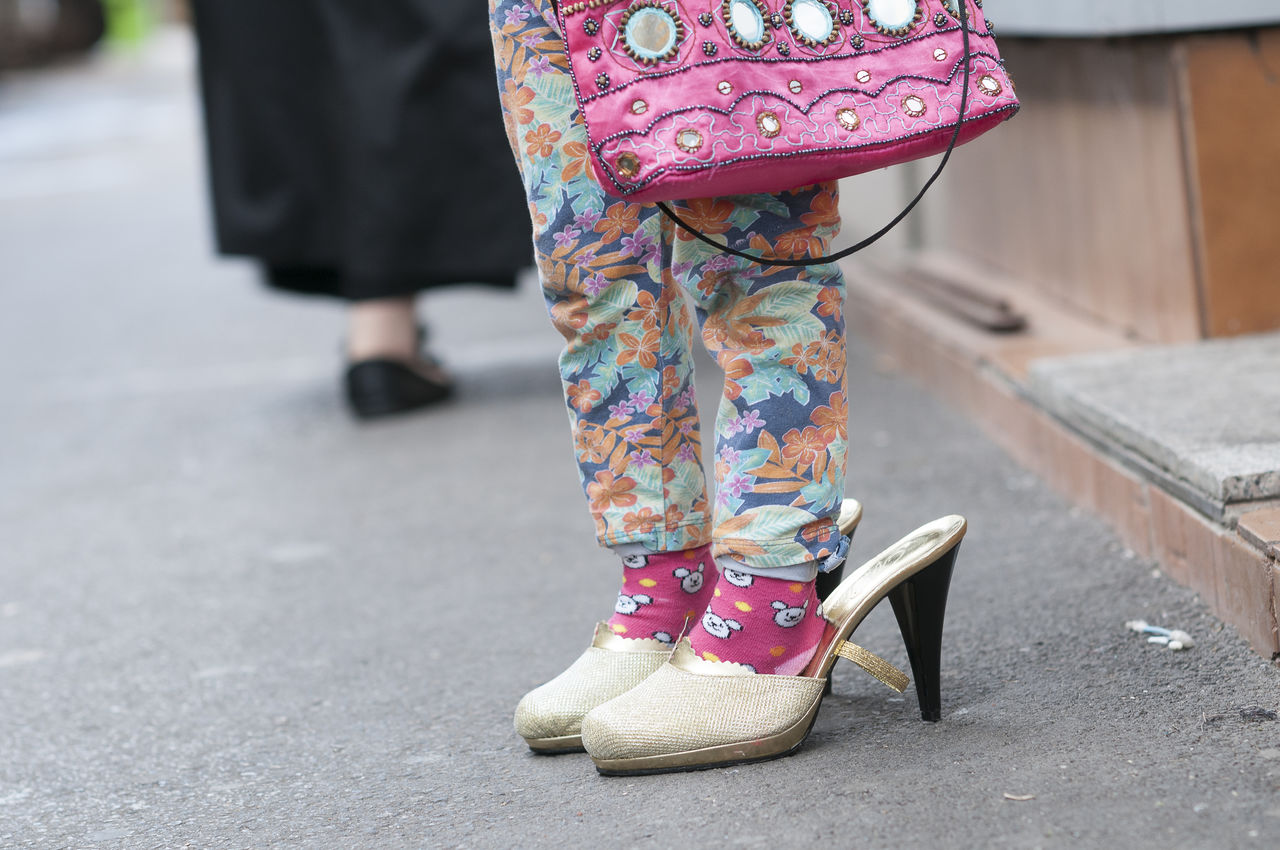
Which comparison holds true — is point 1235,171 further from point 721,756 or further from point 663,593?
point 721,756

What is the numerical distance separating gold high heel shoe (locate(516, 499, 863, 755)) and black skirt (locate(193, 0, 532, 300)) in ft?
6.94

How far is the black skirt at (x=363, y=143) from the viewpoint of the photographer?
11.9 ft

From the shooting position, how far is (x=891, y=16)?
1463 millimetres

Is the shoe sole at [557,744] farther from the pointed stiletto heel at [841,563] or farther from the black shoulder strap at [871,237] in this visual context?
the black shoulder strap at [871,237]

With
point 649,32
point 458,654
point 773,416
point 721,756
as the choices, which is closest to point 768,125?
point 649,32

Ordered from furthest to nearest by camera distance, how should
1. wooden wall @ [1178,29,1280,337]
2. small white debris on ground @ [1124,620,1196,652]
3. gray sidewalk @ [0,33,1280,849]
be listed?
wooden wall @ [1178,29,1280,337]
small white debris on ground @ [1124,620,1196,652]
gray sidewalk @ [0,33,1280,849]

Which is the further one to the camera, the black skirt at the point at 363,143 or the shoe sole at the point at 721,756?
the black skirt at the point at 363,143

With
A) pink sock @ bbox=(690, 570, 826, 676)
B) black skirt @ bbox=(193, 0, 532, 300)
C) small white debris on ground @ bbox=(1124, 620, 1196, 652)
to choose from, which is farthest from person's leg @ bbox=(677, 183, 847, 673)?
black skirt @ bbox=(193, 0, 532, 300)

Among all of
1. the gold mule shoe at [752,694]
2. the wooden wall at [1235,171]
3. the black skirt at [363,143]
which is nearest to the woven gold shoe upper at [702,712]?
the gold mule shoe at [752,694]

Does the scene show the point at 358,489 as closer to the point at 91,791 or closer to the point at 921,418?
the point at 921,418

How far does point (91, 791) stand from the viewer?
1.77m

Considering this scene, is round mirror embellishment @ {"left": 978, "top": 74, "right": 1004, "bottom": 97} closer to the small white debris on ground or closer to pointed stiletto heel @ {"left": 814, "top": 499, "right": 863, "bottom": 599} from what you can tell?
pointed stiletto heel @ {"left": 814, "top": 499, "right": 863, "bottom": 599}

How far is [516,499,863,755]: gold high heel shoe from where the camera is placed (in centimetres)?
168

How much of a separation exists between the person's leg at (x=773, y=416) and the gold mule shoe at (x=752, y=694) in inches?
1.5
